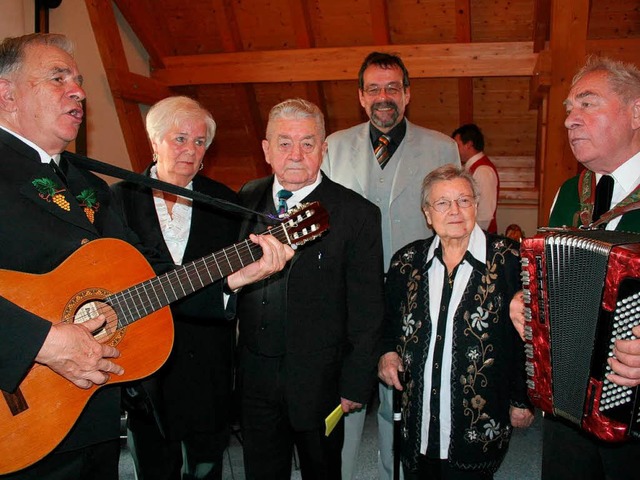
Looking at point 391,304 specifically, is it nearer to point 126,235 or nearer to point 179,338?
point 179,338

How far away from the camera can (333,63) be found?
20.8ft

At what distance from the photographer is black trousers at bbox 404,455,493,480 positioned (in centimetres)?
218

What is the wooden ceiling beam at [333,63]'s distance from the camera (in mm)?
6008

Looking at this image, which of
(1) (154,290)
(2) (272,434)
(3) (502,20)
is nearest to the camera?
(1) (154,290)

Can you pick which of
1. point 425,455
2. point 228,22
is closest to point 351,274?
point 425,455

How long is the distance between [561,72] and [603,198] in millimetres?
3220

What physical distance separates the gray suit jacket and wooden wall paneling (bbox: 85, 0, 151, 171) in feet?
13.0

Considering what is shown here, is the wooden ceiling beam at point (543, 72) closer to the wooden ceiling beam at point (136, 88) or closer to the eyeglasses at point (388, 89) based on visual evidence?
the eyeglasses at point (388, 89)

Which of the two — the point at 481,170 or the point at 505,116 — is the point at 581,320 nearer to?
the point at 481,170

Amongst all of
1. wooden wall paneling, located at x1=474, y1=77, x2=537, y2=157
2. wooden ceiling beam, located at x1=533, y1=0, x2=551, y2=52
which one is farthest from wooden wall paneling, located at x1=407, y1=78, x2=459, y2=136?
wooden ceiling beam, located at x1=533, y1=0, x2=551, y2=52

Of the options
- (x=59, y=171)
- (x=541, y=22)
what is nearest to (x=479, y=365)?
(x=59, y=171)

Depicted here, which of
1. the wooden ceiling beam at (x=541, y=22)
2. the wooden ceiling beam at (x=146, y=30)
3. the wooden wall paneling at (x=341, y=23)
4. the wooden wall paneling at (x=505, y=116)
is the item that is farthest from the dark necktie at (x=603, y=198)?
the wooden ceiling beam at (x=146, y=30)

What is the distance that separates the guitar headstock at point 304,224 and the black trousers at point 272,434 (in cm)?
49

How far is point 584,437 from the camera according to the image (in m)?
2.00
